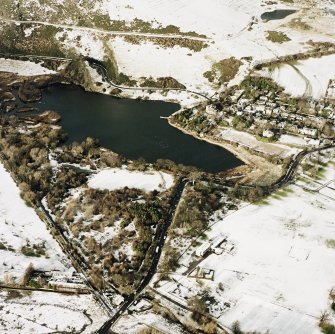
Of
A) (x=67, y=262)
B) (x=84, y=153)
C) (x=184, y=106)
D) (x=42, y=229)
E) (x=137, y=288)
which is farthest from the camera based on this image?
(x=184, y=106)

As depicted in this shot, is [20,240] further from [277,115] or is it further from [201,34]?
[201,34]

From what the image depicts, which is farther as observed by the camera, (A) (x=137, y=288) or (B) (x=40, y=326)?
(A) (x=137, y=288)

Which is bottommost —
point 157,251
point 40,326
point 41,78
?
point 40,326

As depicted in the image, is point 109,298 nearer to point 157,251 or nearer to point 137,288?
point 137,288

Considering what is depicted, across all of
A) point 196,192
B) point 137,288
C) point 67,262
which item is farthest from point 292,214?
point 67,262

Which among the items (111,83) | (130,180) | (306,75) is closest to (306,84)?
(306,75)

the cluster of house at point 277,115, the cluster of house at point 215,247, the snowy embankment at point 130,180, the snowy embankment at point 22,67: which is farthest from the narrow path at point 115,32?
the cluster of house at point 215,247
